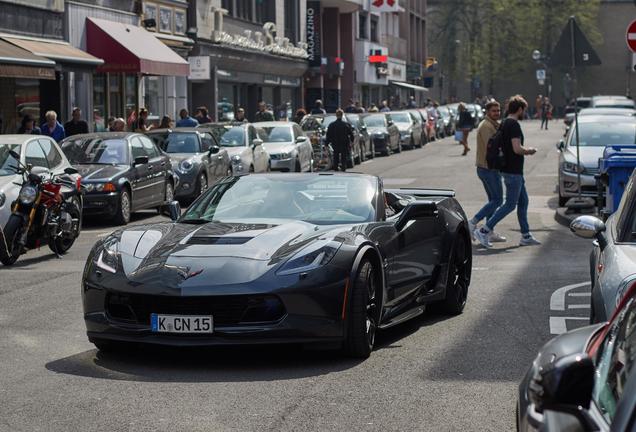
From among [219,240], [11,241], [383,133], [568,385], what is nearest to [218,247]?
[219,240]

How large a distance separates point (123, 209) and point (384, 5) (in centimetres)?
5611

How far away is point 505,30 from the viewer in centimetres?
10450

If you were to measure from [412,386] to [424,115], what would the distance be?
1987 inches

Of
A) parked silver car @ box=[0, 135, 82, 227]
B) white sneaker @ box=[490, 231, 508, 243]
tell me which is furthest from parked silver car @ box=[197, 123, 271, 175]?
white sneaker @ box=[490, 231, 508, 243]

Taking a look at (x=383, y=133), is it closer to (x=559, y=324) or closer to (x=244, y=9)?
(x=244, y=9)

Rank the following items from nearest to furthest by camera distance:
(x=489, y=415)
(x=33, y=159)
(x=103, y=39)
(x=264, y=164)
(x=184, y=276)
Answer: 1. (x=489, y=415)
2. (x=184, y=276)
3. (x=33, y=159)
4. (x=264, y=164)
5. (x=103, y=39)

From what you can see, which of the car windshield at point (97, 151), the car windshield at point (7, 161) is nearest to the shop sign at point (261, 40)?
the car windshield at point (97, 151)

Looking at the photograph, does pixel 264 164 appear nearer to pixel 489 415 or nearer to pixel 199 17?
pixel 199 17

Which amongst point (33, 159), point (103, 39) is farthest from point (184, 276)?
point (103, 39)

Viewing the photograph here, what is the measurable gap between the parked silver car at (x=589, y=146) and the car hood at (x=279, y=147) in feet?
27.0

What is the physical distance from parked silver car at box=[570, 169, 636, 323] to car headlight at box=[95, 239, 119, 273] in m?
3.00

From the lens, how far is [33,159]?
1702 centimetres

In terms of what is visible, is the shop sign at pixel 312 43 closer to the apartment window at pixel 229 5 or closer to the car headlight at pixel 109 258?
the apartment window at pixel 229 5

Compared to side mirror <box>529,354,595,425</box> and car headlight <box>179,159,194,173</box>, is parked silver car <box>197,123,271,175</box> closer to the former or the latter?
car headlight <box>179,159,194,173</box>
